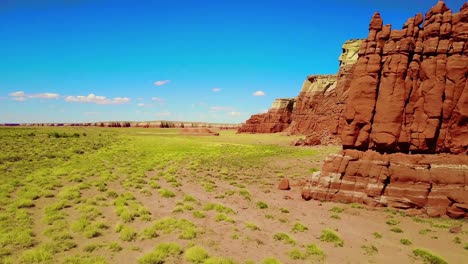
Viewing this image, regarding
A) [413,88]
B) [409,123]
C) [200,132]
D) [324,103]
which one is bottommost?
[200,132]

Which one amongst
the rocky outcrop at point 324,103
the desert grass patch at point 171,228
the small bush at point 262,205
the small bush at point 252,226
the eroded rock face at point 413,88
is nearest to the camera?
the desert grass patch at point 171,228

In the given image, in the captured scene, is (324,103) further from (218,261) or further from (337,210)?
(218,261)

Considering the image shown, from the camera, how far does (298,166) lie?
45719mm

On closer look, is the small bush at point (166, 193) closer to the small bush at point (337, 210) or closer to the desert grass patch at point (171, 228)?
the desert grass patch at point (171, 228)

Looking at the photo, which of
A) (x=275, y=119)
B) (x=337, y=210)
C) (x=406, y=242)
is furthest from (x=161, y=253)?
(x=275, y=119)

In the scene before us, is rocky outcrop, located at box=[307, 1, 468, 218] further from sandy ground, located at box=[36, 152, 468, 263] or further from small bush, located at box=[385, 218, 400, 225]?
small bush, located at box=[385, 218, 400, 225]

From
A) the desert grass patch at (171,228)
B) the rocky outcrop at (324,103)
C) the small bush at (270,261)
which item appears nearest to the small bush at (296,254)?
the small bush at (270,261)

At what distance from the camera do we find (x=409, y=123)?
2328cm

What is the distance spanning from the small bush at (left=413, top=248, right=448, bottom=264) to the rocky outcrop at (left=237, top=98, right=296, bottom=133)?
127 m

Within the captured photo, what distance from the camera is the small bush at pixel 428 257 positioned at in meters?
14.8

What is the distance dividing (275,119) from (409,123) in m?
121

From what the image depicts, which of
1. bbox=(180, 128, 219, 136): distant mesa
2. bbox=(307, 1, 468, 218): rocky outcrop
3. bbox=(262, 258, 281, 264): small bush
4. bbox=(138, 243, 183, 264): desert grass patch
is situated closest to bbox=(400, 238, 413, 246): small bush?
bbox=(307, 1, 468, 218): rocky outcrop

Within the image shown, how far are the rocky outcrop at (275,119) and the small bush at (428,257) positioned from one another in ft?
418

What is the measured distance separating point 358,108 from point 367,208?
823 centimetres
